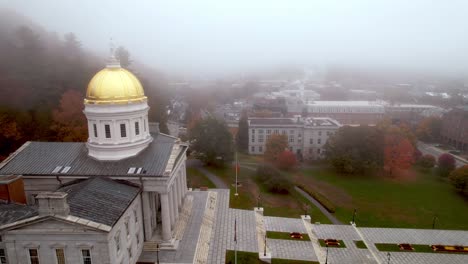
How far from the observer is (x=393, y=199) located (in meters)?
48.3

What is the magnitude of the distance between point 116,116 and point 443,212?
147ft

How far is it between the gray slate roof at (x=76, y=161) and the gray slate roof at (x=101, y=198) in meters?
1.61

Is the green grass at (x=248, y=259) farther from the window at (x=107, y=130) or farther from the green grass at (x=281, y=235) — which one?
the window at (x=107, y=130)

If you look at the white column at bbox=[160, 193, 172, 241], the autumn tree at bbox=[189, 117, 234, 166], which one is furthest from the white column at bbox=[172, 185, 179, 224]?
the autumn tree at bbox=[189, 117, 234, 166]

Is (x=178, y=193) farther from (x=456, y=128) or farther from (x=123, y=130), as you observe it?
(x=456, y=128)

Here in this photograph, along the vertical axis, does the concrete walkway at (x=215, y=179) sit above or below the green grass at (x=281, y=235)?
above

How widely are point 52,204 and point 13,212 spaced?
204 inches

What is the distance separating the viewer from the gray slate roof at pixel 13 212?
23297 millimetres

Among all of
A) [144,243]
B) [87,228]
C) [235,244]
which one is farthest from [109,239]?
[235,244]

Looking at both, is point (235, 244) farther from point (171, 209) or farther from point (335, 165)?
point (335, 165)

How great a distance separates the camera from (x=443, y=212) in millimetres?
45094

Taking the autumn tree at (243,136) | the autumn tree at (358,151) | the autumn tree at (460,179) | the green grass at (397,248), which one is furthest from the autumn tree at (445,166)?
the autumn tree at (243,136)

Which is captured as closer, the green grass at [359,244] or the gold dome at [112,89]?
the gold dome at [112,89]

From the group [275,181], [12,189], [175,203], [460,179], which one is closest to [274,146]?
[275,181]
